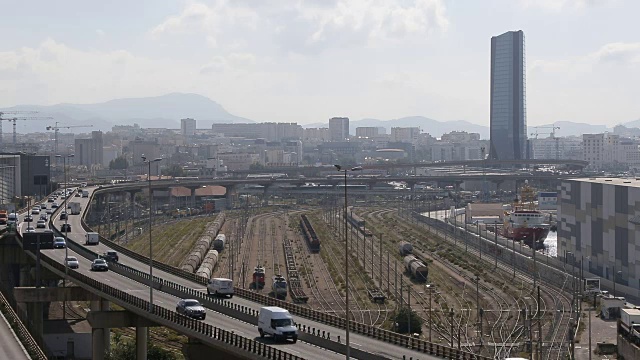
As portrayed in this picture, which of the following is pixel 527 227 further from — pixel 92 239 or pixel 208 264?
pixel 92 239

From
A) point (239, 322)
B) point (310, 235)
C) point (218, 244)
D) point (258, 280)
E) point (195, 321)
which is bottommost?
point (258, 280)

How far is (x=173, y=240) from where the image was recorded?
77250 millimetres

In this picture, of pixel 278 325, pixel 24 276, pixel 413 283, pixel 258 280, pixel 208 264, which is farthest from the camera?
pixel 208 264

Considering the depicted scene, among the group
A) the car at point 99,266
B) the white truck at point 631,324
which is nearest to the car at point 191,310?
the car at point 99,266

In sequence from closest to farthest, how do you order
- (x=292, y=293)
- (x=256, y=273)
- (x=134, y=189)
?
(x=292, y=293)
(x=256, y=273)
(x=134, y=189)

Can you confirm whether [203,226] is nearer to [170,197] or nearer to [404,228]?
[404,228]

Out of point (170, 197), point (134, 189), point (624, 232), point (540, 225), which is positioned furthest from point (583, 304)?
point (170, 197)

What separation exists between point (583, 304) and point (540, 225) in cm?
3229

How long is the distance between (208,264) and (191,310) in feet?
90.4

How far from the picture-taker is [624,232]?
51938mm

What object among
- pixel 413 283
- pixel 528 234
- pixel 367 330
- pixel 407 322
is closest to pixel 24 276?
pixel 413 283

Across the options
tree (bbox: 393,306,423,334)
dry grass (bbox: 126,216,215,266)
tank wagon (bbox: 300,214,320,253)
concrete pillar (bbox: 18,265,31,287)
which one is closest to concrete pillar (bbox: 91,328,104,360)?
tree (bbox: 393,306,423,334)

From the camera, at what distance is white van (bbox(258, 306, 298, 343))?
25250 mm

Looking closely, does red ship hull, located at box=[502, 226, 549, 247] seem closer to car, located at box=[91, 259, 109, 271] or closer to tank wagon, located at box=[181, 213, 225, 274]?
tank wagon, located at box=[181, 213, 225, 274]
